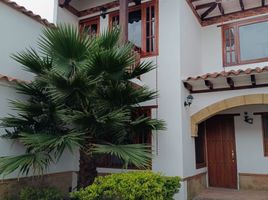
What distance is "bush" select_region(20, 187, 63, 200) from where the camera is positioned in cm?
672

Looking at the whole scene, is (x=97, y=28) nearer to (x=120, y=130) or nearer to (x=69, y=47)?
(x=69, y=47)

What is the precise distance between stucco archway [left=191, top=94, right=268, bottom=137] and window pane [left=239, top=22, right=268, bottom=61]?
2.45 meters

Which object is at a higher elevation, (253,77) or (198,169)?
(253,77)

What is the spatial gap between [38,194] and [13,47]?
4.27 metres

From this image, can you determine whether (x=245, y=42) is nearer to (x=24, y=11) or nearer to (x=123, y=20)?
(x=123, y=20)

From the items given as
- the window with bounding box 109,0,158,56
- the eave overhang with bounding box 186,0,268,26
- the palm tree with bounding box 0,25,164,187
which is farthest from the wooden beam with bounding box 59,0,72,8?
the eave overhang with bounding box 186,0,268,26

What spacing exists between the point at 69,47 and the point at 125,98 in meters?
1.86

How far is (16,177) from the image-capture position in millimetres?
7320

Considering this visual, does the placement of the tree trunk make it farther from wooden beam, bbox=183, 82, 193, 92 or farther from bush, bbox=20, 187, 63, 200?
wooden beam, bbox=183, 82, 193, 92

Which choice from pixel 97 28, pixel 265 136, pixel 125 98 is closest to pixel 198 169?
pixel 265 136

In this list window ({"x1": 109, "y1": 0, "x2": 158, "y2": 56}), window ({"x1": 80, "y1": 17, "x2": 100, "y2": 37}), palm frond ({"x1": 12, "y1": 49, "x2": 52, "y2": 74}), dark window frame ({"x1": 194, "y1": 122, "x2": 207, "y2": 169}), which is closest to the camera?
palm frond ({"x1": 12, "y1": 49, "x2": 52, "y2": 74})

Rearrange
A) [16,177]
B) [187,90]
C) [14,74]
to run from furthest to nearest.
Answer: [187,90] → [14,74] → [16,177]

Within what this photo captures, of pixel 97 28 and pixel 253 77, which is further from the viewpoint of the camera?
pixel 97 28

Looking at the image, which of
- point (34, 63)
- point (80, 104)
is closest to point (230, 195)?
point (80, 104)
